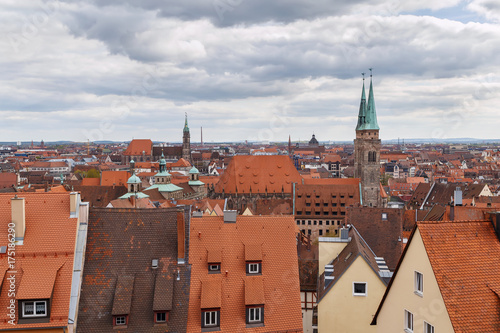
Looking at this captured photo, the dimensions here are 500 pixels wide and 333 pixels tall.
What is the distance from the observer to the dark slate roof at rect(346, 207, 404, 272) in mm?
37094

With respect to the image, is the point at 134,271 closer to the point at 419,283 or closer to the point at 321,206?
the point at 419,283

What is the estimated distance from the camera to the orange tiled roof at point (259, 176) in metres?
97.9

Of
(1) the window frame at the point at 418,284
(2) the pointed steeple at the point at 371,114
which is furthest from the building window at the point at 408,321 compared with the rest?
(2) the pointed steeple at the point at 371,114

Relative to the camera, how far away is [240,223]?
2794 cm

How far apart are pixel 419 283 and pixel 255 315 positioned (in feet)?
29.9

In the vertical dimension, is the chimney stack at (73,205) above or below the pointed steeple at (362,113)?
below

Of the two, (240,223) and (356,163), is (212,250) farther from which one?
(356,163)

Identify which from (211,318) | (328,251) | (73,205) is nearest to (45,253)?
(73,205)

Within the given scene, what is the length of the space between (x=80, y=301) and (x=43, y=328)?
2.41 m

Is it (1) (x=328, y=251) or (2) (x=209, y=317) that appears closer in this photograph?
(2) (x=209, y=317)

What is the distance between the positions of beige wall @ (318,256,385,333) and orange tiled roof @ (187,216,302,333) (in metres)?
3.92

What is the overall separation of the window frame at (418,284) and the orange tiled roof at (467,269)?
1333 millimetres

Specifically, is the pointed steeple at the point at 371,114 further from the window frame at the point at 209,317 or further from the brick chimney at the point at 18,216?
the brick chimney at the point at 18,216

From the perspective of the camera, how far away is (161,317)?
23.6 meters
